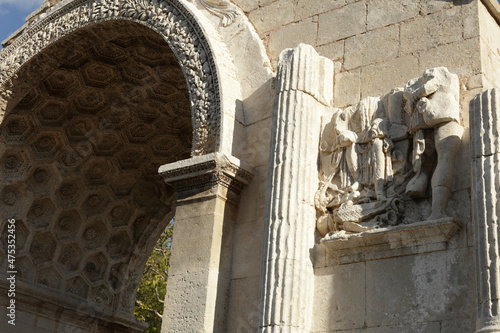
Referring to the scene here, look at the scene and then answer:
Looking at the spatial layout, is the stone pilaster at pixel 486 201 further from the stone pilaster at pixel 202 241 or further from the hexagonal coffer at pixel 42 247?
the hexagonal coffer at pixel 42 247

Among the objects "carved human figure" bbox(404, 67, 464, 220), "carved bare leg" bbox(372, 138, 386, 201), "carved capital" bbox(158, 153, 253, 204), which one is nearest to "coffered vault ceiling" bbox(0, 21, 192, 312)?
"carved capital" bbox(158, 153, 253, 204)

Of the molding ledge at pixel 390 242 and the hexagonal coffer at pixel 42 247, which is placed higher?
the hexagonal coffer at pixel 42 247

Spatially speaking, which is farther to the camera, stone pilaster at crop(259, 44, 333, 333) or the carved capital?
the carved capital

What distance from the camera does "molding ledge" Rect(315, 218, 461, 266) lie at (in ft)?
18.3

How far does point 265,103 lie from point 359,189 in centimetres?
153

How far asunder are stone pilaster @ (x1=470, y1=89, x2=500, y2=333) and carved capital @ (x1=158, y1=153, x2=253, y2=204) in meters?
2.29

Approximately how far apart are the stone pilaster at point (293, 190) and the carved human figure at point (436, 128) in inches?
36.7

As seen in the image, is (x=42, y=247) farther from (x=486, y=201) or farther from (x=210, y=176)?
(x=486, y=201)

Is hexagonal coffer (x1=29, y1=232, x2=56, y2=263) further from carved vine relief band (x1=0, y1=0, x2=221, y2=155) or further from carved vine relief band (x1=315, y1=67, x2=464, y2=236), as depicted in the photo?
carved vine relief band (x1=315, y1=67, x2=464, y2=236)

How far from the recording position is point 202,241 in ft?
21.9

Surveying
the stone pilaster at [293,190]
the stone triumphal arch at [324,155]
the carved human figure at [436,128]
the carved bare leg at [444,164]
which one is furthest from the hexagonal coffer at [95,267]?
the carved bare leg at [444,164]

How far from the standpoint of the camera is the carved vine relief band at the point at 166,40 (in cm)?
723

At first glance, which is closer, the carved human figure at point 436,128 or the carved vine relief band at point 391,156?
the carved human figure at point 436,128

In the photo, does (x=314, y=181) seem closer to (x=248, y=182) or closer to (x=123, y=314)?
(x=248, y=182)
